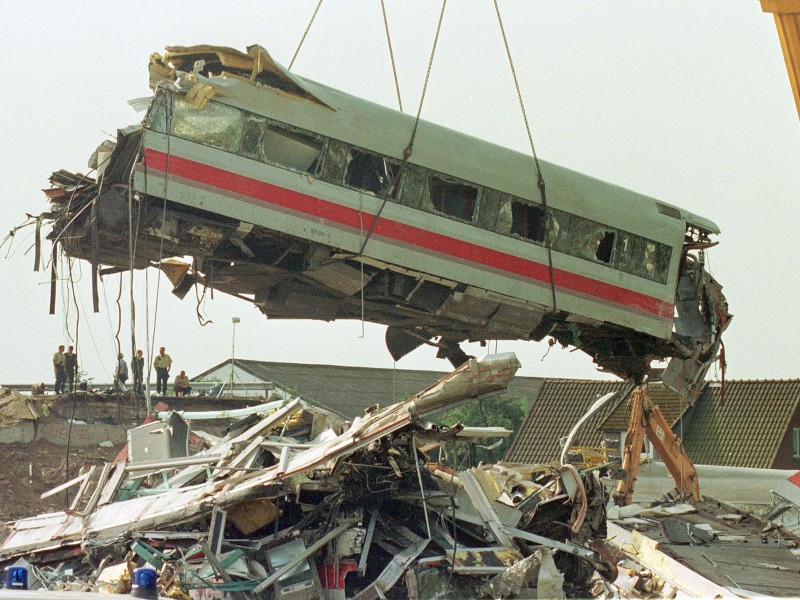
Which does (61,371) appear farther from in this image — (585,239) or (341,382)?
(341,382)

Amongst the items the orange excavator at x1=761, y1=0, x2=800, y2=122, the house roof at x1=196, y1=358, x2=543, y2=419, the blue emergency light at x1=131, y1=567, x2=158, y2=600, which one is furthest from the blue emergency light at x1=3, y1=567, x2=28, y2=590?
the house roof at x1=196, y1=358, x2=543, y2=419

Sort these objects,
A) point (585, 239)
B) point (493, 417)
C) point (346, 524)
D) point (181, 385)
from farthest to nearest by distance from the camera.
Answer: point (493, 417)
point (181, 385)
point (585, 239)
point (346, 524)

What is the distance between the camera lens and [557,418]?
146ft

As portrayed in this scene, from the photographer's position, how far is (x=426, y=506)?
13812 millimetres

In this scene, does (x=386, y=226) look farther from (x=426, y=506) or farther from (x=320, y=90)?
(x=426, y=506)

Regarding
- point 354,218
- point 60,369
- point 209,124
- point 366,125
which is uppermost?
point 366,125

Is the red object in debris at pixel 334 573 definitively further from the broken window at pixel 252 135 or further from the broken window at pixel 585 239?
the broken window at pixel 585 239

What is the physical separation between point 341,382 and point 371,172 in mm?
42716

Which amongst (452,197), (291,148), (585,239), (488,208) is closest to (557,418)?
(585,239)

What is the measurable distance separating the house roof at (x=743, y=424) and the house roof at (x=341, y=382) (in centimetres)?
1530

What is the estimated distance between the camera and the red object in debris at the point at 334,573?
43.0 feet

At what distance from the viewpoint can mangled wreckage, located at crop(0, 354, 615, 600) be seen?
42.3 feet

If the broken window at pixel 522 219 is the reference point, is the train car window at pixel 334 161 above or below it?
above

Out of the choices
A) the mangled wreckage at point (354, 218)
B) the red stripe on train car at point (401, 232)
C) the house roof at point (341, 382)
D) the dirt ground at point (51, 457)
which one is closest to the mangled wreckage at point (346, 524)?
the mangled wreckage at point (354, 218)
